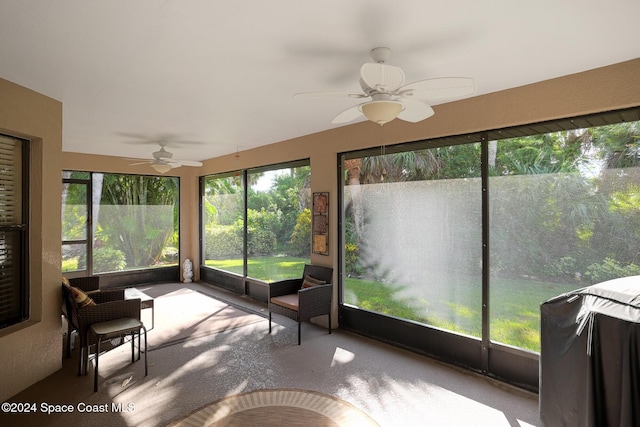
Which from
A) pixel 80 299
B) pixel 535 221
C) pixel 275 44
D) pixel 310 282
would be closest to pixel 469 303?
pixel 535 221

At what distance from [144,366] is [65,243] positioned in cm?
412

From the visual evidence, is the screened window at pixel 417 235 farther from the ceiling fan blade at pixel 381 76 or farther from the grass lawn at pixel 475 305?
the ceiling fan blade at pixel 381 76

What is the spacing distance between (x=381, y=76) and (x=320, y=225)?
9.39ft

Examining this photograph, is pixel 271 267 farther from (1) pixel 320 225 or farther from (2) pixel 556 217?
(2) pixel 556 217

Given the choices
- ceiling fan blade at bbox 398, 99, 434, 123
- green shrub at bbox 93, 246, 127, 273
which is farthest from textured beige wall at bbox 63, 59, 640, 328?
green shrub at bbox 93, 246, 127, 273

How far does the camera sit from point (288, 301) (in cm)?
418

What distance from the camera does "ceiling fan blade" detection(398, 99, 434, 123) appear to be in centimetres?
236

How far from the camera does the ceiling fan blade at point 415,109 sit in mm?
2356

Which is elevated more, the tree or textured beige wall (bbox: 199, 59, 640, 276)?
textured beige wall (bbox: 199, 59, 640, 276)

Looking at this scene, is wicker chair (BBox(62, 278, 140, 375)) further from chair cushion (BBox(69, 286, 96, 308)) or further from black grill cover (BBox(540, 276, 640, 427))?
black grill cover (BBox(540, 276, 640, 427))

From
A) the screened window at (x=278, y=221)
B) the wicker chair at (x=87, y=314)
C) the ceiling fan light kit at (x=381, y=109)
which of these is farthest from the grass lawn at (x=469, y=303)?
the wicker chair at (x=87, y=314)

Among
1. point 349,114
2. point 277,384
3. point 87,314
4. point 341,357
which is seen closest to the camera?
point 349,114

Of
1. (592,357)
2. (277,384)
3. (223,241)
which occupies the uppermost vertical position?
(223,241)

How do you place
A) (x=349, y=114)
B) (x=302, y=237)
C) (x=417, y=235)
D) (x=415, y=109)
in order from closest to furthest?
1. (x=415, y=109)
2. (x=349, y=114)
3. (x=417, y=235)
4. (x=302, y=237)
